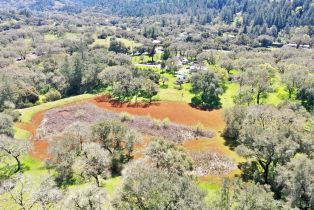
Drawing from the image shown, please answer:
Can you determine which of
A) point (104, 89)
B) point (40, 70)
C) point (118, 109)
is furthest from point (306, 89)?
point (40, 70)

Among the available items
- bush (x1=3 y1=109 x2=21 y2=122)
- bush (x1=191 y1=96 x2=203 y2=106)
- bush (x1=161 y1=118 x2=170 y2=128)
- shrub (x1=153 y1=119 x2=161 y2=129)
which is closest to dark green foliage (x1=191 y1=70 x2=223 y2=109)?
bush (x1=191 y1=96 x2=203 y2=106)

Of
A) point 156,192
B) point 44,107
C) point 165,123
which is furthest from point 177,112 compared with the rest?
point 156,192

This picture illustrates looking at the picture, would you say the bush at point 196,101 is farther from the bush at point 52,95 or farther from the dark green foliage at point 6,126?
the dark green foliage at point 6,126

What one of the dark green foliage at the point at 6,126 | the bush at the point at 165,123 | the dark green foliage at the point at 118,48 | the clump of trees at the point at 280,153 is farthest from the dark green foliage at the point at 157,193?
the dark green foliage at the point at 118,48

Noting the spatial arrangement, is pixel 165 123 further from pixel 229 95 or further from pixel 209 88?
pixel 229 95

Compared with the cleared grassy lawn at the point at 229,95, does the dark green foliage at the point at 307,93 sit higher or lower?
higher

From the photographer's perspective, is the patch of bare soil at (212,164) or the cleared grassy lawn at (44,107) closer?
the patch of bare soil at (212,164)

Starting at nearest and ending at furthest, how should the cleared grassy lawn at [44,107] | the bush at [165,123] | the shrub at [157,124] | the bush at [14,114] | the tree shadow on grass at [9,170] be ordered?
the tree shadow on grass at [9,170] < the shrub at [157,124] < the bush at [165,123] < the bush at [14,114] < the cleared grassy lawn at [44,107]

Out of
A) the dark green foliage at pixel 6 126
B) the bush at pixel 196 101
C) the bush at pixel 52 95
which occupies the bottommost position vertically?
the bush at pixel 52 95
